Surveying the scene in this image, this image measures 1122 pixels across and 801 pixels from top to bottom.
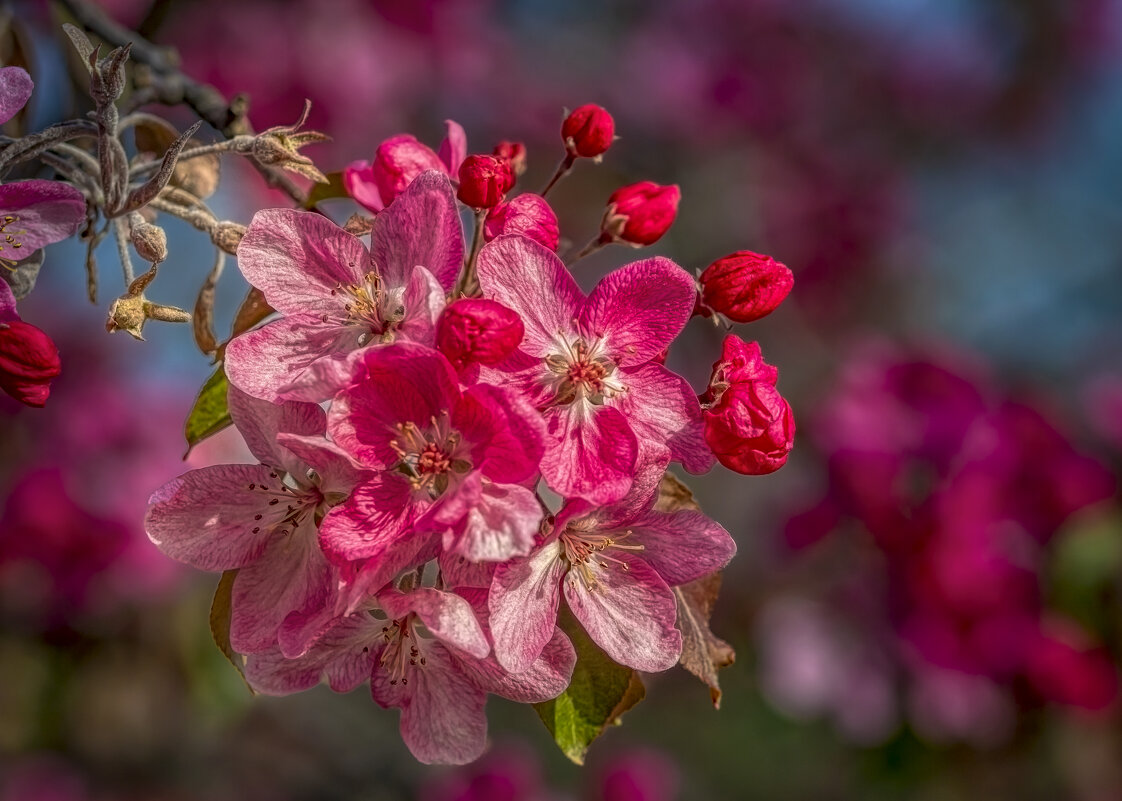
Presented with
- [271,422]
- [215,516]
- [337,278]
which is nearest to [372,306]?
[337,278]

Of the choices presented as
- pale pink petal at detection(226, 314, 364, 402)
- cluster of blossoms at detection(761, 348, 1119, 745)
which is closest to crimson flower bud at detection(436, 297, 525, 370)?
pale pink petal at detection(226, 314, 364, 402)

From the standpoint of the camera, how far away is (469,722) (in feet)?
3.34

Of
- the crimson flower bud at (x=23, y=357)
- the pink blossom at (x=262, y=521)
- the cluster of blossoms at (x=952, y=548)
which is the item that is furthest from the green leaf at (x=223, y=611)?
the cluster of blossoms at (x=952, y=548)

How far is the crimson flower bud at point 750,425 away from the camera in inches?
35.6

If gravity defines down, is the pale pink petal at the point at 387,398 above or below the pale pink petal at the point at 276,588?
above

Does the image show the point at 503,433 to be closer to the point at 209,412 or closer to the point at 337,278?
the point at 337,278

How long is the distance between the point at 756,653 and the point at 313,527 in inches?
119

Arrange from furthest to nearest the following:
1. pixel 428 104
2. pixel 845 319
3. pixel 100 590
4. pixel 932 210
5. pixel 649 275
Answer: pixel 932 210
pixel 845 319
pixel 428 104
pixel 100 590
pixel 649 275

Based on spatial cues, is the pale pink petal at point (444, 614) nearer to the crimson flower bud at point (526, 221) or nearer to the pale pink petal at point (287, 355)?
the pale pink petal at point (287, 355)

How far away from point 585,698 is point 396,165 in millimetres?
576

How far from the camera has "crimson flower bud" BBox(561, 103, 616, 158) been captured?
114cm

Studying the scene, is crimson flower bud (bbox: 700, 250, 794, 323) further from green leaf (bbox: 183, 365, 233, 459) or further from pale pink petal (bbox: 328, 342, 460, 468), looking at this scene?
green leaf (bbox: 183, 365, 233, 459)

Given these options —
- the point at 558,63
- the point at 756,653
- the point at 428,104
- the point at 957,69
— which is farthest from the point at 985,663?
the point at 957,69

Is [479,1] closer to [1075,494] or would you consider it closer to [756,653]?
[756,653]
